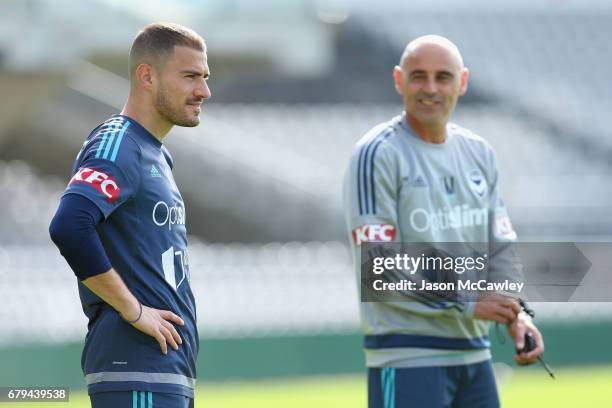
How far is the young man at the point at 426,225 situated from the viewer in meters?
4.76

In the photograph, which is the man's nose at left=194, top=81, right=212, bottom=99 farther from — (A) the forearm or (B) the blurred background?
(B) the blurred background

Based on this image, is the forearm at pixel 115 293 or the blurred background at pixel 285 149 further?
the blurred background at pixel 285 149

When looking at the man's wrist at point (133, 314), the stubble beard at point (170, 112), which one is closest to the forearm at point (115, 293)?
the man's wrist at point (133, 314)

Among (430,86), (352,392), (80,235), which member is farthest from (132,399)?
(352,392)

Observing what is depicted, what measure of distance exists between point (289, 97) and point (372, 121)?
2570 mm

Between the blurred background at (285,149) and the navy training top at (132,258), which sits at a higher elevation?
the blurred background at (285,149)

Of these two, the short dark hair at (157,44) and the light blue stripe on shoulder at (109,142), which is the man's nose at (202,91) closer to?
the short dark hair at (157,44)

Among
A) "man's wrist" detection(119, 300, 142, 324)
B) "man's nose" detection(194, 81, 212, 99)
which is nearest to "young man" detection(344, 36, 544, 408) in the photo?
"man's nose" detection(194, 81, 212, 99)

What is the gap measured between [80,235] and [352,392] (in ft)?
26.0

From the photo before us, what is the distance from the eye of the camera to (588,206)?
62.1 ft

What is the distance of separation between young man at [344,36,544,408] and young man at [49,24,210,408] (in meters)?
0.95

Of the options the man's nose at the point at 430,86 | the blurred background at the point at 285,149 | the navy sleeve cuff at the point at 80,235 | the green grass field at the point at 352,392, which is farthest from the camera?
the blurred background at the point at 285,149

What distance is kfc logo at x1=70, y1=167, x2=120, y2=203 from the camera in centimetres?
379

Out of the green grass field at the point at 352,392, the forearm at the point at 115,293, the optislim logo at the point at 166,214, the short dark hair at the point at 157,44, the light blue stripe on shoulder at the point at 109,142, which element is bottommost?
the forearm at the point at 115,293
